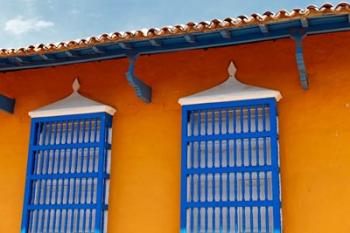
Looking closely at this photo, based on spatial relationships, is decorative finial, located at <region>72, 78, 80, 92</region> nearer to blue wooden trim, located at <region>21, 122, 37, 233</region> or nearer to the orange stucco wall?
the orange stucco wall

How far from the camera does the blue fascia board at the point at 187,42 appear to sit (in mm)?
6188

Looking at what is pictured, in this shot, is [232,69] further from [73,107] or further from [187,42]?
[73,107]

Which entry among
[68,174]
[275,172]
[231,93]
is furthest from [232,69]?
[68,174]

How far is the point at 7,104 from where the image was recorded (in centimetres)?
802

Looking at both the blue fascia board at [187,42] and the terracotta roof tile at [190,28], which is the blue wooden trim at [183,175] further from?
the terracotta roof tile at [190,28]

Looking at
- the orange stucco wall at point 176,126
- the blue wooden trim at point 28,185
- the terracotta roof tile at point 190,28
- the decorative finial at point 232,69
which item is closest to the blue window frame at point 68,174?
the blue wooden trim at point 28,185

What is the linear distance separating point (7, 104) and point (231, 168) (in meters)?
3.51

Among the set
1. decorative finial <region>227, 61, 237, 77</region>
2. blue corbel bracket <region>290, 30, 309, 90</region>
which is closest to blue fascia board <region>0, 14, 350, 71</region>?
blue corbel bracket <region>290, 30, 309, 90</region>

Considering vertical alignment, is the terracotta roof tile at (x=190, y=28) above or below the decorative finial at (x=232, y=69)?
above

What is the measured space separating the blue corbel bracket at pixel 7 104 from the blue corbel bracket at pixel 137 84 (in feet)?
7.04

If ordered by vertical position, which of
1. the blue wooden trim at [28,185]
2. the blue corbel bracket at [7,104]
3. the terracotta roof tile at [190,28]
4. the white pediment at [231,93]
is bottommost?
the blue wooden trim at [28,185]

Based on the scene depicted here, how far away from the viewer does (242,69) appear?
6.94 meters

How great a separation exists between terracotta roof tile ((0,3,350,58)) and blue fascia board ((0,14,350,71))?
0.10 m

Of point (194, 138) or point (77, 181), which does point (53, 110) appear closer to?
point (77, 181)
